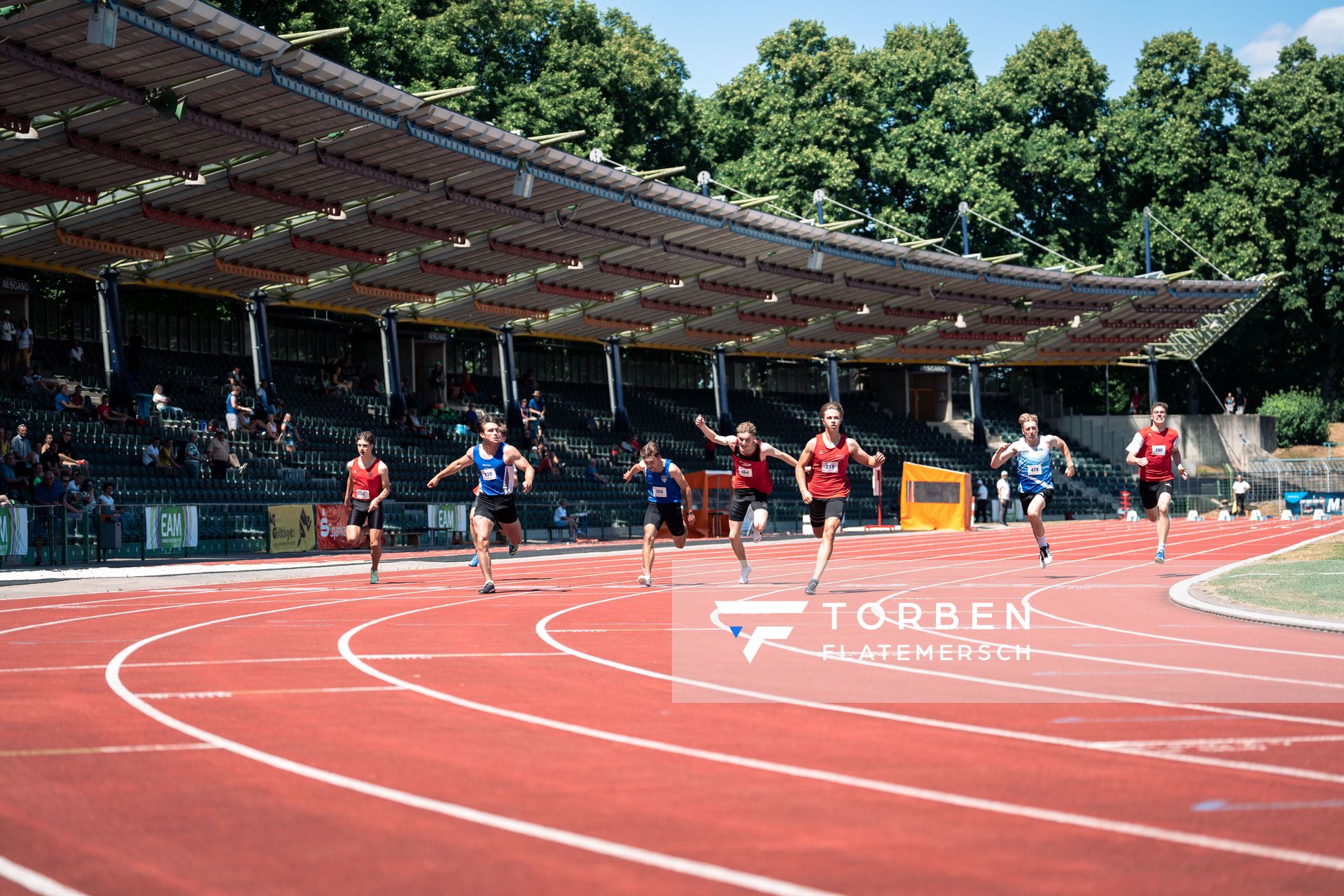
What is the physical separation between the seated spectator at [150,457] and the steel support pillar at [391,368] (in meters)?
12.3

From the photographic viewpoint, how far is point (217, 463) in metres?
32.3

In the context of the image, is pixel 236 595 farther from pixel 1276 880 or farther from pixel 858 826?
pixel 1276 880

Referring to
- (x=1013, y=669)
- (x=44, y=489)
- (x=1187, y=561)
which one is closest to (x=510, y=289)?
(x=44, y=489)

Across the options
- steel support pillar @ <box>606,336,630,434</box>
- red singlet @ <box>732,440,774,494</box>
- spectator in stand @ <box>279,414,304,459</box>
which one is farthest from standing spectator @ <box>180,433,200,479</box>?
steel support pillar @ <box>606,336,630,434</box>

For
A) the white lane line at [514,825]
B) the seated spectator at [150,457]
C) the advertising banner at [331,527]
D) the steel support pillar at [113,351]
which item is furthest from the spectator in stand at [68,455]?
the white lane line at [514,825]

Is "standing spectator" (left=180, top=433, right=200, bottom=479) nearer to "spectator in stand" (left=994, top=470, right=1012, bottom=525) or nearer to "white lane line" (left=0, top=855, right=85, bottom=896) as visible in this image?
"white lane line" (left=0, top=855, right=85, bottom=896)

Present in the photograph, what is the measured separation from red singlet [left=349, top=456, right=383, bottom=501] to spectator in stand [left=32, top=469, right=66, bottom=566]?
6.97m

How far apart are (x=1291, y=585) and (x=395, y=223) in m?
25.8

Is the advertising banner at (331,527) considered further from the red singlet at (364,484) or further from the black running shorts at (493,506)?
the black running shorts at (493,506)

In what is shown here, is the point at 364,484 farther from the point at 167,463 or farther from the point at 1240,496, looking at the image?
the point at 1240,496

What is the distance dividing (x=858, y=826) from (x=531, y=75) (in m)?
57.3

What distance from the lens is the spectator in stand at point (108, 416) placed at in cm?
3173

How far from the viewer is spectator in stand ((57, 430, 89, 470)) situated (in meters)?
26.6

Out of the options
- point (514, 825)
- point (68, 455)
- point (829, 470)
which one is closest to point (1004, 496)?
point (68, 455)
